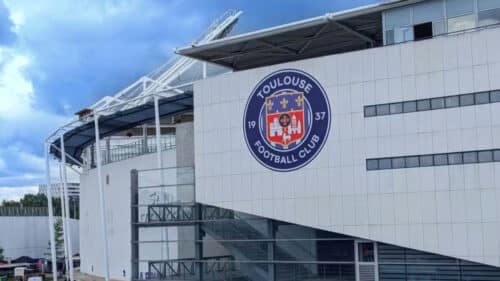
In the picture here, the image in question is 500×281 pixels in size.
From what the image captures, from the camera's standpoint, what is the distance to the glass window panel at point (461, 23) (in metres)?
35.5

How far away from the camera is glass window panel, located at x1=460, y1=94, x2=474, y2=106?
112ft

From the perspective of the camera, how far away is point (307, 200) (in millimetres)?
38688

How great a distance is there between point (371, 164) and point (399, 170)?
1478mm

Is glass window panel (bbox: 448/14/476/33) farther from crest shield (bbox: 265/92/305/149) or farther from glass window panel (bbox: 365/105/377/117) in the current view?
crest shield (bbox: 265/92/305/149)

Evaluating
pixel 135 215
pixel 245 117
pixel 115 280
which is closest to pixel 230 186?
pixel 245 117

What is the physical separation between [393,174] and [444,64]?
5.64m

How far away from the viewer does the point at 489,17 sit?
35.0 metres

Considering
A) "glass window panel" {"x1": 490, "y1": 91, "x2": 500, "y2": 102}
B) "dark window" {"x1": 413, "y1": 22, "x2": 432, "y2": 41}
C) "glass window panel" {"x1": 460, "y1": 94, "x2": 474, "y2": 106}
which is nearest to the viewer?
"glass window panel" {"x1": 490, "y1": 91, "x2": 500, "y2": 102}

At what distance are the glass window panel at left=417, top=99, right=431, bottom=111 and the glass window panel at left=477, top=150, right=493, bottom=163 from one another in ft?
10.7

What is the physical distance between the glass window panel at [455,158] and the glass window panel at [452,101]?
2.24 metres

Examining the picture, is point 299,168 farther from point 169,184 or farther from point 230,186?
point 169,184

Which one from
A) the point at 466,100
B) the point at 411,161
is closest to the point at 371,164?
the point at 411,161

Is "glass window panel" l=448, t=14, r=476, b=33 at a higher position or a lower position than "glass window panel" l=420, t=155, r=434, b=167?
higher

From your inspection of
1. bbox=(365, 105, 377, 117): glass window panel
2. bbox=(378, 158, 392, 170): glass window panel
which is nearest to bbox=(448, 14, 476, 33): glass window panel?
bbox=(365, 105, 377, 117): glass window panel
